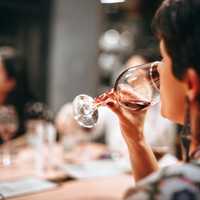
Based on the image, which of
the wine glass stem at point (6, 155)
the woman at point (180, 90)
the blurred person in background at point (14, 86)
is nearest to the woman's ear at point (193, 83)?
the woman at point (180, 90)

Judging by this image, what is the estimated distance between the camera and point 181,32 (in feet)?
2.94

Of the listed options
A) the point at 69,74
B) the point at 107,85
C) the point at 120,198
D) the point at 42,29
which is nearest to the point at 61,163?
the point at 120,198

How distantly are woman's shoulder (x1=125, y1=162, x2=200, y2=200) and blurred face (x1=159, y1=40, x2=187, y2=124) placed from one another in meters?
0.17

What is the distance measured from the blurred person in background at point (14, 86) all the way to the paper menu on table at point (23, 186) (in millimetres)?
1579

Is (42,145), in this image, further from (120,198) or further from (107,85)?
(107,85)

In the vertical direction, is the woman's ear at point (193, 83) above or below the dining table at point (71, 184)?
above

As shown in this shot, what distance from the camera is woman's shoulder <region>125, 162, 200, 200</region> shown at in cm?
79

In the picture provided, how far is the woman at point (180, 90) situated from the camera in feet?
2.65

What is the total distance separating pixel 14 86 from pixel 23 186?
1921mm

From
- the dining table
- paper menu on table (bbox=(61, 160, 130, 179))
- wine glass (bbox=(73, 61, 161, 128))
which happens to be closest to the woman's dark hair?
wine glass (bbox=(73, 61, 161, 128))

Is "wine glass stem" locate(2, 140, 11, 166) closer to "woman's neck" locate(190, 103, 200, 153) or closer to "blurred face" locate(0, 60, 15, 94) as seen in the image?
"blurred face" locate(0, 60, 15, 94)

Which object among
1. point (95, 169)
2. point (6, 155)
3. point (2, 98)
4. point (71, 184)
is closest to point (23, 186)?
A: point (71, 184)

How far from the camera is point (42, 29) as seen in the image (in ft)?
14.9

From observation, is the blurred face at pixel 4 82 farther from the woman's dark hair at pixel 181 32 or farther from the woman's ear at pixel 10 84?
the woman's dark hair at pixel 181 32
